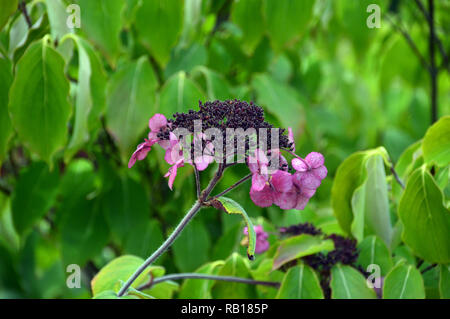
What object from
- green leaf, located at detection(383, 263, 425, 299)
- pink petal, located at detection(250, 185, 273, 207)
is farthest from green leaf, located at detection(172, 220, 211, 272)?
pink petal, located at detection(250, 185, 273, 207)

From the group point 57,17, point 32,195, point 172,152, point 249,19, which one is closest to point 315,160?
point 172,152

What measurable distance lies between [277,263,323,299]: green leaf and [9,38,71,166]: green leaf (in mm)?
321

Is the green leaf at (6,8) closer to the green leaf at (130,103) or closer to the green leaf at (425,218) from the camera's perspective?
the green leaf at (130,103)

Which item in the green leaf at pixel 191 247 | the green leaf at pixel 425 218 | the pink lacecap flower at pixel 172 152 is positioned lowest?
the green leaf at pixel 191 247

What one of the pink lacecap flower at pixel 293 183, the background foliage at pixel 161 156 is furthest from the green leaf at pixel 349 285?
the pink lacecap flower at pixel 293 183

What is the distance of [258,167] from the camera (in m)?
0.42

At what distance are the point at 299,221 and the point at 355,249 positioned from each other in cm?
14

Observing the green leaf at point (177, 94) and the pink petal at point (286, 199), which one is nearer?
the pink petal at point (286, 199)

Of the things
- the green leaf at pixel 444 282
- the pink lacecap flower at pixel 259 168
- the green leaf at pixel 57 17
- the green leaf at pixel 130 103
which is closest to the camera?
the pink lacecap flower at pixel 259 168

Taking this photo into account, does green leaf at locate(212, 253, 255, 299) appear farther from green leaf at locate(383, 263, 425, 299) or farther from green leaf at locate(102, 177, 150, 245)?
green leaf at locate(102, 177, 150, 245)

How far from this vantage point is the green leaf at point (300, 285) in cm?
62

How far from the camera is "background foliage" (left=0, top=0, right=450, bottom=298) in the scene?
64 cm

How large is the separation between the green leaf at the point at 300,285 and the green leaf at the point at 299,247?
0.07 ft

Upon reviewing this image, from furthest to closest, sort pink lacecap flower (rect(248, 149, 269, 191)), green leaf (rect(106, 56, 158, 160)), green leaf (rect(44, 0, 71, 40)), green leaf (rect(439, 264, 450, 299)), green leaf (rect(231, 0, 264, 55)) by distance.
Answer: green leaf (rect(231, 0, 264, 55)), green leaf (rect(106, 56, 158, 160)), green leaf (rect(44, 0, 71, 40)), green leaf (rect(439, 264, 450, 299)), pink lacecap flower (rect(248, 149, 269, 191))
